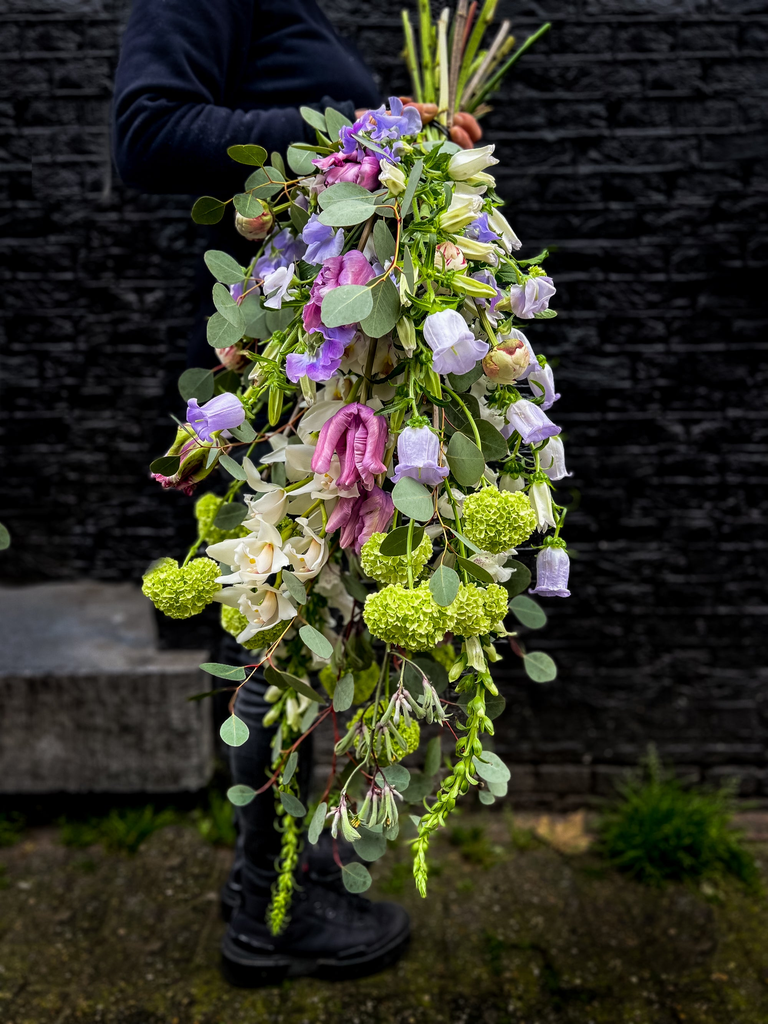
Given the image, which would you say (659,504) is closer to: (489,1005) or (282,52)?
(489,1005)

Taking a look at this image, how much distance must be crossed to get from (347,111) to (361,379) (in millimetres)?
511

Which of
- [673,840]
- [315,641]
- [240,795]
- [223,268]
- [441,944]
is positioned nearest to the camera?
[315,641]

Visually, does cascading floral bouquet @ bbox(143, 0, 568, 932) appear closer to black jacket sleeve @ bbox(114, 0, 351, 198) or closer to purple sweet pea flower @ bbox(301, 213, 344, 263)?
purple sweet pea flower @ bbox(301, 213, 344, 263)

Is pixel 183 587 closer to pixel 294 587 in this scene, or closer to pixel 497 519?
pixel 294 587

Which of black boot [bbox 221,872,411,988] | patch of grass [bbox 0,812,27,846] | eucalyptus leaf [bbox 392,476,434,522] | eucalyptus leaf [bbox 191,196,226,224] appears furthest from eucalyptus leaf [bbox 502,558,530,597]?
patch of grass [bbox 0,812,27,846]

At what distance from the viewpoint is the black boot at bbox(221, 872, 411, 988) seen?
1683 mm

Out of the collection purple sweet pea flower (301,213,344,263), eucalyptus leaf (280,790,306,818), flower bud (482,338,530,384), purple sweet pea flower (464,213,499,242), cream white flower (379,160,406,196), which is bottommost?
eucalyptus leaf (280,790,306,818)

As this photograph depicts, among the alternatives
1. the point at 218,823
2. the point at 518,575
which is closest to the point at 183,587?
the point at 518,575

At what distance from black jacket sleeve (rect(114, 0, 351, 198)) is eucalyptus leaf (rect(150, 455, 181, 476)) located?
54 centimetres

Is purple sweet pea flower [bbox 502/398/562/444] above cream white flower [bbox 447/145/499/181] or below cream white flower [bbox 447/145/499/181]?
below

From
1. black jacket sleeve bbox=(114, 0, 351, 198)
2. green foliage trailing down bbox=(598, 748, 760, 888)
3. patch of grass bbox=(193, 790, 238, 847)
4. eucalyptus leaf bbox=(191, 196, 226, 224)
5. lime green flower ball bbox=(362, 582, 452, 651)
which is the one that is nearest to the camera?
lime green flower ball bbox=(362, 582, 452, 651)

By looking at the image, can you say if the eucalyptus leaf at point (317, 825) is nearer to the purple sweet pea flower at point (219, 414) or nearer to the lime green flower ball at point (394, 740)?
the lime green flower ball at point (394, 740)

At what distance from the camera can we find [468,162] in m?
0.99

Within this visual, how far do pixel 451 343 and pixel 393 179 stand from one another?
0.20 metres
